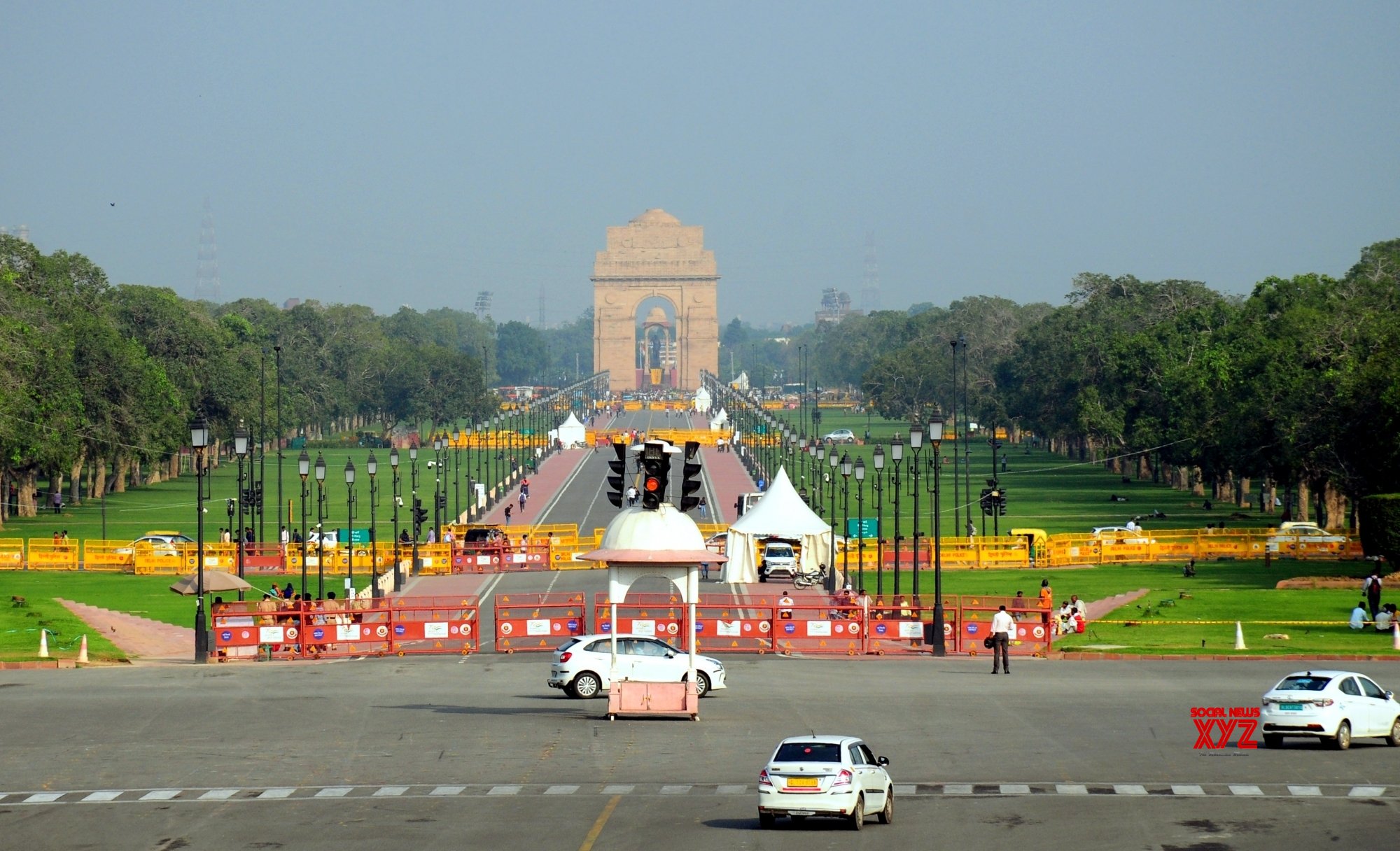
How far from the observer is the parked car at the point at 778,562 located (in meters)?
60.3

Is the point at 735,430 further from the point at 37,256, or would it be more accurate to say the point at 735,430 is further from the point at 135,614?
the point at 135,614

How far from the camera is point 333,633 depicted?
4066 cm

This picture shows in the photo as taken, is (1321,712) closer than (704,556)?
Yes

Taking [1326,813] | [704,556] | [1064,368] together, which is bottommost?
[1326,813]

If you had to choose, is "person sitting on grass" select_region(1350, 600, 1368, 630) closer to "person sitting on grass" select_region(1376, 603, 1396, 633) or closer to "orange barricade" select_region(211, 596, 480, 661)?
"person sitting on grass" select_region(1376, 603, 1396, 633)

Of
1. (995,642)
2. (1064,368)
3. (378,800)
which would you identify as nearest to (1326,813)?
A: (378,800)

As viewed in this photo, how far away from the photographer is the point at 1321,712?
2620 centimetres

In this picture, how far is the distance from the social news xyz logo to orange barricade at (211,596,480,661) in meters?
17.1

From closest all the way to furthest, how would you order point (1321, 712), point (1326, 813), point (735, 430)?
point (1326, 813) < point (1321, 712) < point (735, 430)

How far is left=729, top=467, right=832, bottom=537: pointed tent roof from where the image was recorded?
57031 millimetres

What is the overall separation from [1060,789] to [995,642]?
13674 millimetres

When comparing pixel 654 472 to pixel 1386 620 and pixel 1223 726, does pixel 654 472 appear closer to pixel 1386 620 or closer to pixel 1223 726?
pixel 1223 726

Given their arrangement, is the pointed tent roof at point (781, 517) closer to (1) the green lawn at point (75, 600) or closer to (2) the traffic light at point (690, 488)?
(1) the green lawn at point (75, 600)

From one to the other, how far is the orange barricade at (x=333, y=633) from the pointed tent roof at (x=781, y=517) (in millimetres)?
15932
